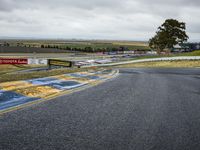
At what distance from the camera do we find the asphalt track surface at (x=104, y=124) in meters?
4.11

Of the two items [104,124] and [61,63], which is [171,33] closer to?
[61,63]

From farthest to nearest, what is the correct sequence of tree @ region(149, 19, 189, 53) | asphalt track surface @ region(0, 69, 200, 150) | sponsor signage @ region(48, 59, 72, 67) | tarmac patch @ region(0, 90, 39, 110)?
tree @ region(149, 19, 189, 53) → sponsor signage @ region(48, 59, 72, 67) → tarmac patch @ region(0, 90, 39, 110) → asphalt track surface @ region(0, 69, 200, 150)

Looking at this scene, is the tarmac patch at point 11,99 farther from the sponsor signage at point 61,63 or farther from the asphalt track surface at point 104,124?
the sponsor signage at point 61,63

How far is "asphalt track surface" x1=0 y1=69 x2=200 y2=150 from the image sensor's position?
162 inches

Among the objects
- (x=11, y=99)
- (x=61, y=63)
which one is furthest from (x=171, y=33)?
(x=11, y=99)

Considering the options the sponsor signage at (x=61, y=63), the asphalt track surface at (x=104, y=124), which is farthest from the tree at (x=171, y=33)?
the asphalt track surface at (x=104, y=124)

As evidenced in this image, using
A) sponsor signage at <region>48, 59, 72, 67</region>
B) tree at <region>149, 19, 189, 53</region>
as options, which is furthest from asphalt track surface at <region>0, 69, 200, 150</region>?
tree at <region>149, 19, 189, 53</region>

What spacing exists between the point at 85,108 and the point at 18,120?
64.4 inches

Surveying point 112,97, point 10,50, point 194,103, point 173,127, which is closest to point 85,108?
point 112,97

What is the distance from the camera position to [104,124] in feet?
16.7

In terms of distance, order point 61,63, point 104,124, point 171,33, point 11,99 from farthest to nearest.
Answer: point 171,33, point 61,63, point 11,99, point 104,124

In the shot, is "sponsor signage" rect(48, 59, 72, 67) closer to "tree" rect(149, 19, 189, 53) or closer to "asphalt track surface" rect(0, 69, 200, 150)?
"asphalt track surface" rect(0, 69, 200, 150)

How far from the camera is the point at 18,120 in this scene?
515cm

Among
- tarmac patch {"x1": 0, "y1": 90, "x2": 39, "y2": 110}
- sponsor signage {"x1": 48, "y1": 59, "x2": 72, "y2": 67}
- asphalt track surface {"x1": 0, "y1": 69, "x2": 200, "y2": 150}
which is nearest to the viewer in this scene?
asphalt track surface {"x1": 0, "y1": 69, "x2": 200, "y2": 150}
